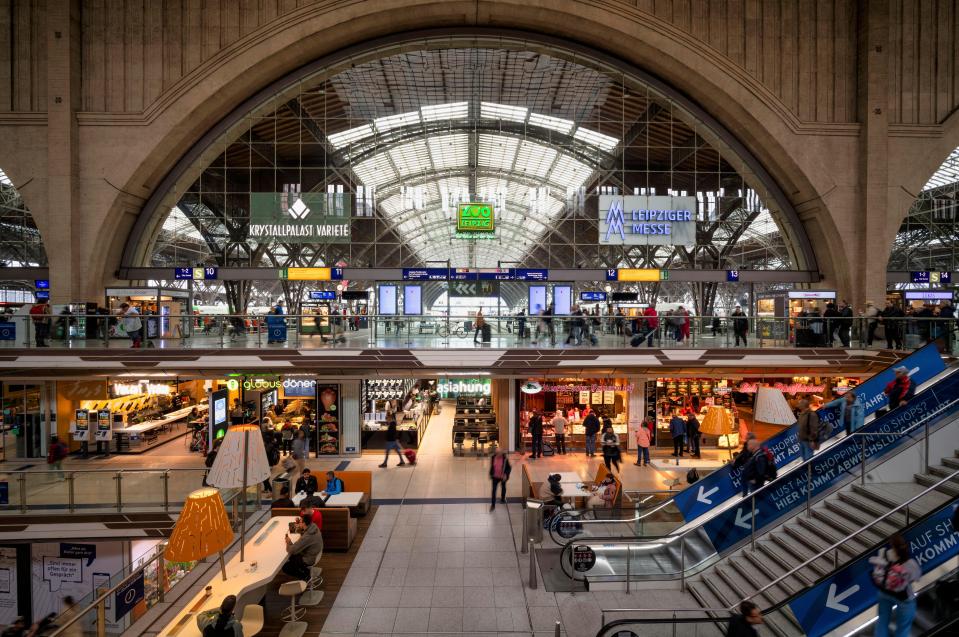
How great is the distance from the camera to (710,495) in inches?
396

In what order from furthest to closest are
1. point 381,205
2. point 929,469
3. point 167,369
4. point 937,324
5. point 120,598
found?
point 381,205 < point 167,369 < point 937,324 < point 929,469 < point 120,598

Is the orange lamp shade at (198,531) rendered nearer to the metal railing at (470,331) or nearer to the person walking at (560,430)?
the metal railing at (470,331)

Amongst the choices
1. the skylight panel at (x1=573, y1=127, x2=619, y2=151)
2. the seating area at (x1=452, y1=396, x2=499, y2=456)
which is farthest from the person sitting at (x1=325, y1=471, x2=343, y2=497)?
the skylight panel at (x1=573, y1=127, x2=619, y2=151)

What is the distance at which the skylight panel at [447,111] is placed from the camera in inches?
897

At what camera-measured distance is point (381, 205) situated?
2231 cm

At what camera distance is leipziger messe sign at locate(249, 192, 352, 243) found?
2145cm

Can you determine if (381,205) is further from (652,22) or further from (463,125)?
(652,22)

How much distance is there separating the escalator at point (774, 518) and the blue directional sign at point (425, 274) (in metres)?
13.3

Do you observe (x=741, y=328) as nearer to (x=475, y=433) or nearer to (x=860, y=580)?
(x=475, y=433)

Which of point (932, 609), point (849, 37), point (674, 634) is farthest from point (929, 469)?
point (849, 37)

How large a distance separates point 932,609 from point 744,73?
793 inches

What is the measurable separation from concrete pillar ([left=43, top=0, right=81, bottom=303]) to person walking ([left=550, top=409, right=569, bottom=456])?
17138mm

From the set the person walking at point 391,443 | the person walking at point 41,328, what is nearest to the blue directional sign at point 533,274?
the person walking at point 391,443

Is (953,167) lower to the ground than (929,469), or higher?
higher
